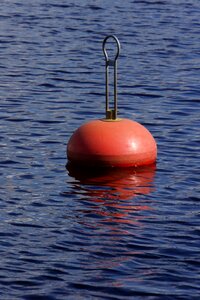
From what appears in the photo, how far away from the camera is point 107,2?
36156 millimetres

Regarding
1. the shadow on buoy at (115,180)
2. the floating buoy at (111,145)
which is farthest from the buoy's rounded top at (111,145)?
the shadow on buoy at (115,180)

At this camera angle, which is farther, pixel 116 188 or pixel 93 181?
pixel 93 181

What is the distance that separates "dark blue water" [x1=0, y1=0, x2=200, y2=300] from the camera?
10891 millimetres

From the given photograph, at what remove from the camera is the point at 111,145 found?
1487cm

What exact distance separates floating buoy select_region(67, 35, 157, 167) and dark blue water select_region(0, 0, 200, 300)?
191 millimetres

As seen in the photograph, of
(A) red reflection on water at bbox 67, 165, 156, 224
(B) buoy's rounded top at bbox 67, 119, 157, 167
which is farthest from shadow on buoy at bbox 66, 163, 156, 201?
(B) buoy's rounded top at bbox 67, 119, 157, 167

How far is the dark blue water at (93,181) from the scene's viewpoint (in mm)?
10891

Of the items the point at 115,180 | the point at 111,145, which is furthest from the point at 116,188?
the point at 111,145

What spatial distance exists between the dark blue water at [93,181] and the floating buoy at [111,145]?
0.63ft

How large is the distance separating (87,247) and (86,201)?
1927 mm

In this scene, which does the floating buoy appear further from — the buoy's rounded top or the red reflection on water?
the red reflection on water

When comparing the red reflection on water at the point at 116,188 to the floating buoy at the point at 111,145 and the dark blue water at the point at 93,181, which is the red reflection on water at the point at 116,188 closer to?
the dark blue water at the point at 93,181

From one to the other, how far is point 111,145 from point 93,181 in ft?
1.72

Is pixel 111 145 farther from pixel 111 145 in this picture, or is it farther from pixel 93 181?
pixel 93 181
